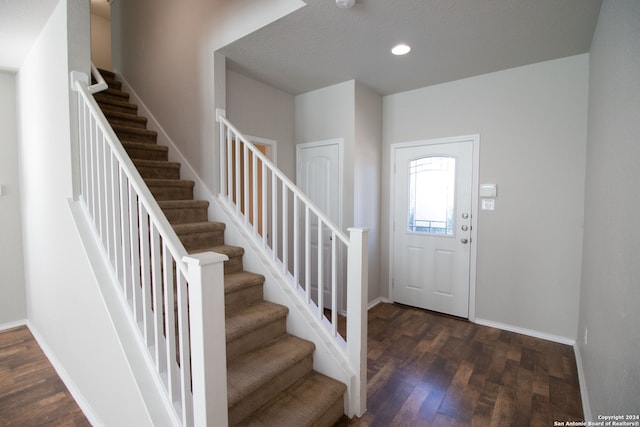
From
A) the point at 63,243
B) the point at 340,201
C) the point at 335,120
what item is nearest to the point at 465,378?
the point at 340,201

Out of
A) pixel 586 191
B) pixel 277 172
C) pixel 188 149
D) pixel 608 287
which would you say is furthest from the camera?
pixel 188 149

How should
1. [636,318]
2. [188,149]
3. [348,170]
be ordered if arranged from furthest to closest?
[348,170] < [188,149] < [636,318]

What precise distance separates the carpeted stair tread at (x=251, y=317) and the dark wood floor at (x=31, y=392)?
1100mm

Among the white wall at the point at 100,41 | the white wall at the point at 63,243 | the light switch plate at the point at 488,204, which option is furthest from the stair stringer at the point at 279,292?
the white wall at the point at 100,41

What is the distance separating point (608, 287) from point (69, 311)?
3330 mm

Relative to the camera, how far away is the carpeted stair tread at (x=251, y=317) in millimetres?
1902

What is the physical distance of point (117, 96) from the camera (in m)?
3.80

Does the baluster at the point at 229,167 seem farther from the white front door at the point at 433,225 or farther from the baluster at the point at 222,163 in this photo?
the white front door at the point at 433,225

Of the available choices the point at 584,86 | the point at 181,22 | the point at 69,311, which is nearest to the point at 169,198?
the point at 69,311

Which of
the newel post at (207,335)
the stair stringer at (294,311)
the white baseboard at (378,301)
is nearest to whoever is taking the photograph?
the newel post at (207,335)

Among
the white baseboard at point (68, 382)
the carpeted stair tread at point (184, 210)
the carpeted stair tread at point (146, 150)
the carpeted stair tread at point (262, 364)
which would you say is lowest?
the white baseboard at point (68, 382)

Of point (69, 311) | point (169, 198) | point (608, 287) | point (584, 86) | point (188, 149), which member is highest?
point (584, 86)

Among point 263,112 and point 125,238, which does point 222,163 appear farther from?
point 125,238

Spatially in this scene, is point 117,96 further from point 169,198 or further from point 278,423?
point 278,423
